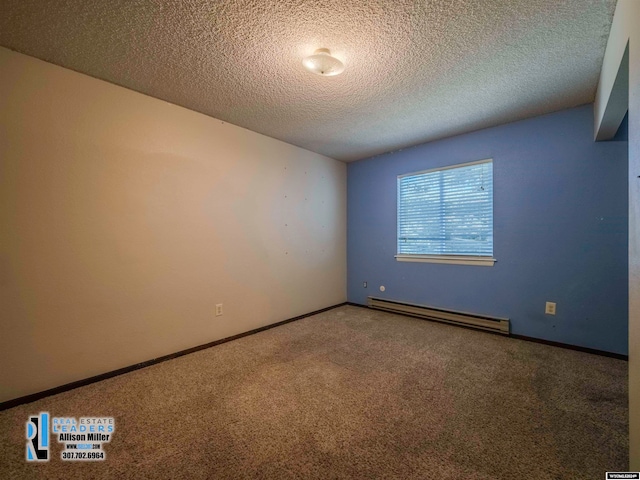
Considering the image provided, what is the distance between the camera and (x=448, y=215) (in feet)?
11.1

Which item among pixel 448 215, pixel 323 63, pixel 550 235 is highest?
pixel 323 63

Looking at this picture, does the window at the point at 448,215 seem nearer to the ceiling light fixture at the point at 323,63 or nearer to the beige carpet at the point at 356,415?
the beige carpet at the point at 356,415

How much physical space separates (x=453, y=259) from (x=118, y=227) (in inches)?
137

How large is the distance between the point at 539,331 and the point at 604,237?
1.05 m

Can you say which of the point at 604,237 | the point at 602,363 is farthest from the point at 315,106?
the point at 602,363

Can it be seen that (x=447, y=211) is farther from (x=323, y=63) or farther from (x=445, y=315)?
(x=323, y=63)

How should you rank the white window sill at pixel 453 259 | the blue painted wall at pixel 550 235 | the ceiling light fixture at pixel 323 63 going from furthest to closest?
the white window sill at pixel 453 259 < the blue painted wall at pixel 550 235 < the ceiling light fixture at pixel 323 63

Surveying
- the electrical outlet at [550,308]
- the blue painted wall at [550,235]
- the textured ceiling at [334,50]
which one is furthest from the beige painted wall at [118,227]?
the electrical outlet at [550,308]

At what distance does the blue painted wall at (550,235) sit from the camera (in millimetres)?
2398

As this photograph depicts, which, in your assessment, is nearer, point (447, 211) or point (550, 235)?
point (550, 235)

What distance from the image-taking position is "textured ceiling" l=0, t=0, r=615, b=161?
148 cm

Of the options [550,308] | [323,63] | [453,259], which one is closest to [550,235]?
[550,308]

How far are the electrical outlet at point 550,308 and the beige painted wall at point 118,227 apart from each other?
2845 mm

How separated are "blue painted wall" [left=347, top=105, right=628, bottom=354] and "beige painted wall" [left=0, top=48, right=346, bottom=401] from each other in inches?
89.4
